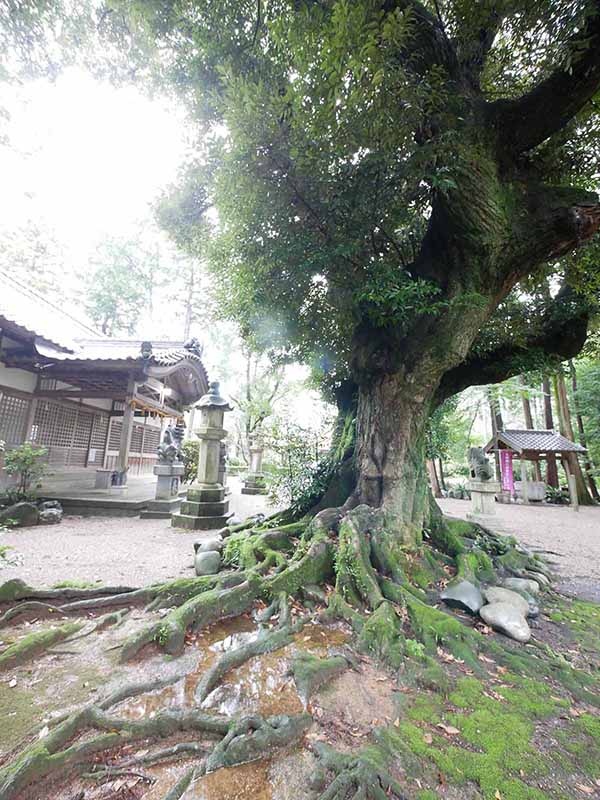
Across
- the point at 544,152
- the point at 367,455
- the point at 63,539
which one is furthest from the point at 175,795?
the point at 544,152

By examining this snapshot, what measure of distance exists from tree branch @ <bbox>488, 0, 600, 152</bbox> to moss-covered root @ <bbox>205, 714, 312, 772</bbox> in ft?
17.8

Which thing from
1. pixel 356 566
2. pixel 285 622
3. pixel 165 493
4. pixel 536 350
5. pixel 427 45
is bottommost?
pixel 285 622

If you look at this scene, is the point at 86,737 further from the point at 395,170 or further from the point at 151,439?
the point at 151,439

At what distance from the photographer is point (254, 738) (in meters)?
1.82

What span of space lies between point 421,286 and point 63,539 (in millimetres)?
6990

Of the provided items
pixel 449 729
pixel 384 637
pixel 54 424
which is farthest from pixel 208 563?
pixel 54 424

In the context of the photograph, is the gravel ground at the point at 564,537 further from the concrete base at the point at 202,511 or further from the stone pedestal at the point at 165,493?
the stone pedestal at the point at 165,493

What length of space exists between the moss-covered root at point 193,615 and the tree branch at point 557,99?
5.60 m

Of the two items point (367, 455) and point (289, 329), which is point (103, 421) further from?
point (367, 455)

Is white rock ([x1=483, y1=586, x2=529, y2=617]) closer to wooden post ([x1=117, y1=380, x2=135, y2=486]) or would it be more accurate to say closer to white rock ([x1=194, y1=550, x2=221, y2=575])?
white rock ([x1=194, y1=550, x2=221, y2=575])

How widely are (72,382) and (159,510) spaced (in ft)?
15.5

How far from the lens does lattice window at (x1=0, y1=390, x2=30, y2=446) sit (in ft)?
27.9

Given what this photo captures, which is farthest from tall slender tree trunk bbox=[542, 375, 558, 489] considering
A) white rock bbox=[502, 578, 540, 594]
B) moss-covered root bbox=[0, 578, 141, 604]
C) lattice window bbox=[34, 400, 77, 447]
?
lattice window bbox=[34, 400, 77, 447]

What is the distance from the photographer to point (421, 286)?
12.0ft
